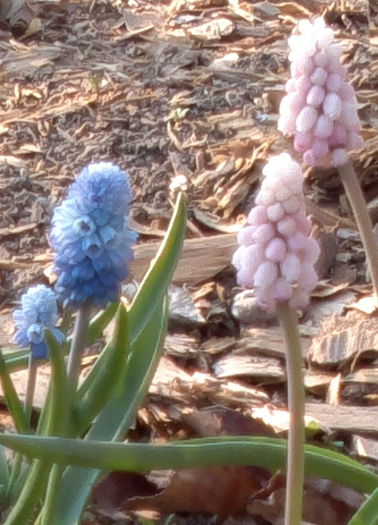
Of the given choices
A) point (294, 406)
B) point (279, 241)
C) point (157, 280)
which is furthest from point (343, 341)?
point (279, 241)

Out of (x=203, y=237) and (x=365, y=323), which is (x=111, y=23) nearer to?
(x=203, y=237)

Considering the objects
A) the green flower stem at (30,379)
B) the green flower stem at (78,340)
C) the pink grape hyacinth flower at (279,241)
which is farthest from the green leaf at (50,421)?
the pink grape hyacinth flower at (279,241)

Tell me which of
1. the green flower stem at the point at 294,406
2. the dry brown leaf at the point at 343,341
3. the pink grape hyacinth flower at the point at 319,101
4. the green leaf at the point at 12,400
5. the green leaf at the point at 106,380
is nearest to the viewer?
the green flower stem at the point at 294,406

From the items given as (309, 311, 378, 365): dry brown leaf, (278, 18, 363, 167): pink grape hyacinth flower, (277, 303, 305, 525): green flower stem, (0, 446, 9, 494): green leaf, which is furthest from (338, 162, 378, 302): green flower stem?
(309, 311, 378, 365): dry brown leaf

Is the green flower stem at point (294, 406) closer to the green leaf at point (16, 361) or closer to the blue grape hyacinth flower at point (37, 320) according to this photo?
the blue grape hyacinth flower at point (37, 320)

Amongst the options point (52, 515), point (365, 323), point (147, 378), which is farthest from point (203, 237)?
point (52, 515)

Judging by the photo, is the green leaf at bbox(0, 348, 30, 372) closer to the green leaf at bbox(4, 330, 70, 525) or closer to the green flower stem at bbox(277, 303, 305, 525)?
the green leaf at bbox(4, 330, 70, 525)

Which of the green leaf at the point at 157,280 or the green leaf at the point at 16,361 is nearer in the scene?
the green leaf at the point at 157,280
